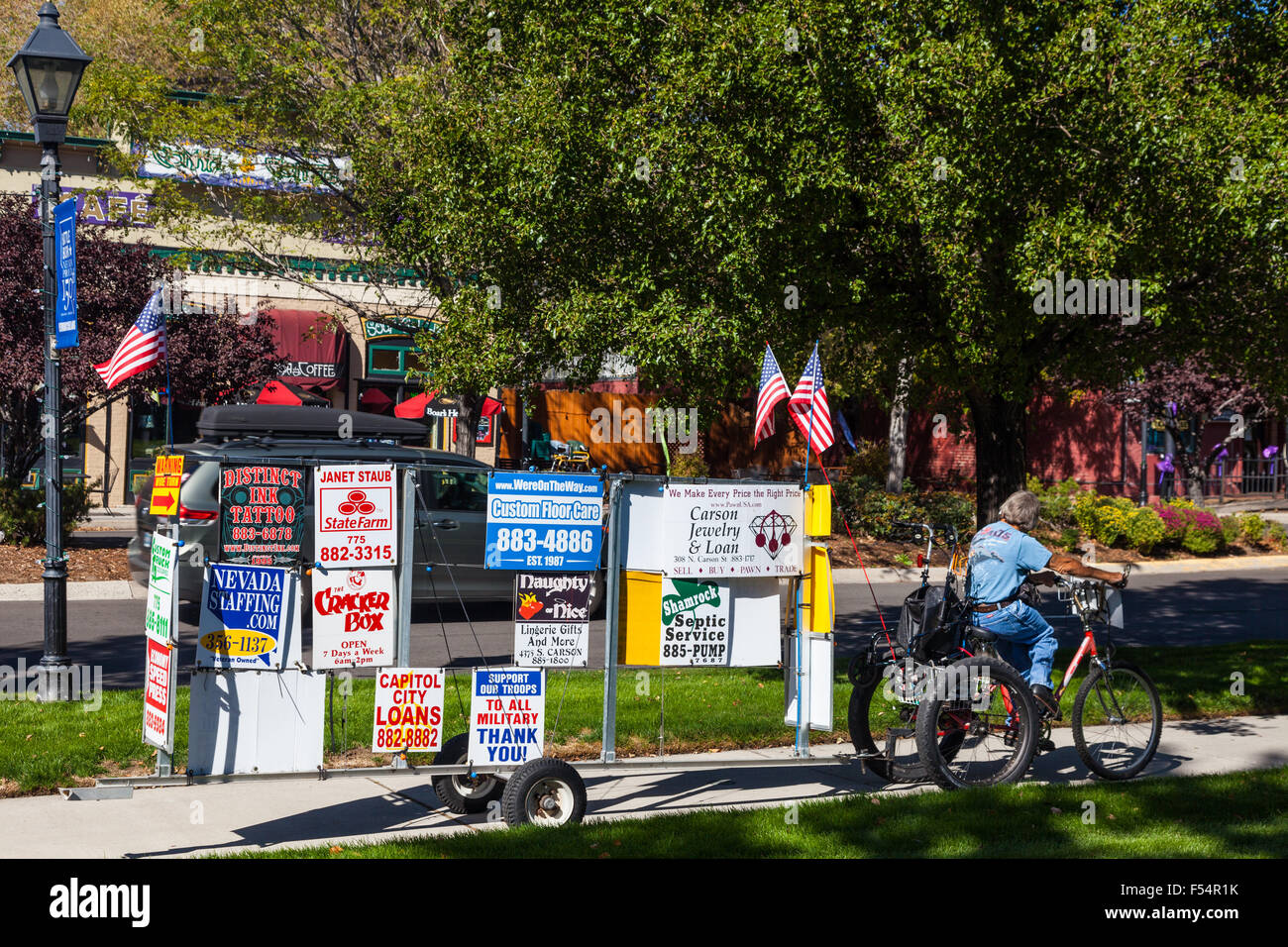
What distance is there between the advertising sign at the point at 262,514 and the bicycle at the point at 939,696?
3.48 metres

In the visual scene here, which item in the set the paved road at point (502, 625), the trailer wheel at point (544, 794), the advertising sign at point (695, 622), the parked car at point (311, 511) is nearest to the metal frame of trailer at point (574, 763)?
the trailer wheel at point (544, 794)

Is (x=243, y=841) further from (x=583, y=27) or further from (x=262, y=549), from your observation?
(x=583, y=27)

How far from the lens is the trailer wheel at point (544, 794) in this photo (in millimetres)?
6285

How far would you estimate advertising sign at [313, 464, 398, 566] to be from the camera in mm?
6223

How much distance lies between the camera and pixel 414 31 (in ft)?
70.7

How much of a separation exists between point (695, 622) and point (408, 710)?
67.0 inches

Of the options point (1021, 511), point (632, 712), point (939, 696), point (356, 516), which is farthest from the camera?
point (632, 712)

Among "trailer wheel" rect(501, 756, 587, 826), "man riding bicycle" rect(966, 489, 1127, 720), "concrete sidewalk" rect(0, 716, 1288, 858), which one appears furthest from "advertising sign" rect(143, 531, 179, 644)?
"man riding bicycle" rect(966, 489, 1127, 720)

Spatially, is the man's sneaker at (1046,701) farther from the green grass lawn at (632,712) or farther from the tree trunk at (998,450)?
the tree trunk at (998,450)

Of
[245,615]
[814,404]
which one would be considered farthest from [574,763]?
[814,404]

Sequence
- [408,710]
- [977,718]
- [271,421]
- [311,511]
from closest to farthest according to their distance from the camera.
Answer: [408,710] < [977,718] < [311,511] < [271,421]

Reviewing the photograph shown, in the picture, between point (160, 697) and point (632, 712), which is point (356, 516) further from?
point (632, 712)

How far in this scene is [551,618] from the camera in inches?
262

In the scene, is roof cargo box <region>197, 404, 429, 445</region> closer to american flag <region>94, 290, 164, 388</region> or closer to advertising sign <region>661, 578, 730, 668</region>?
american flag <region>94, 290, 164, 388</region>
